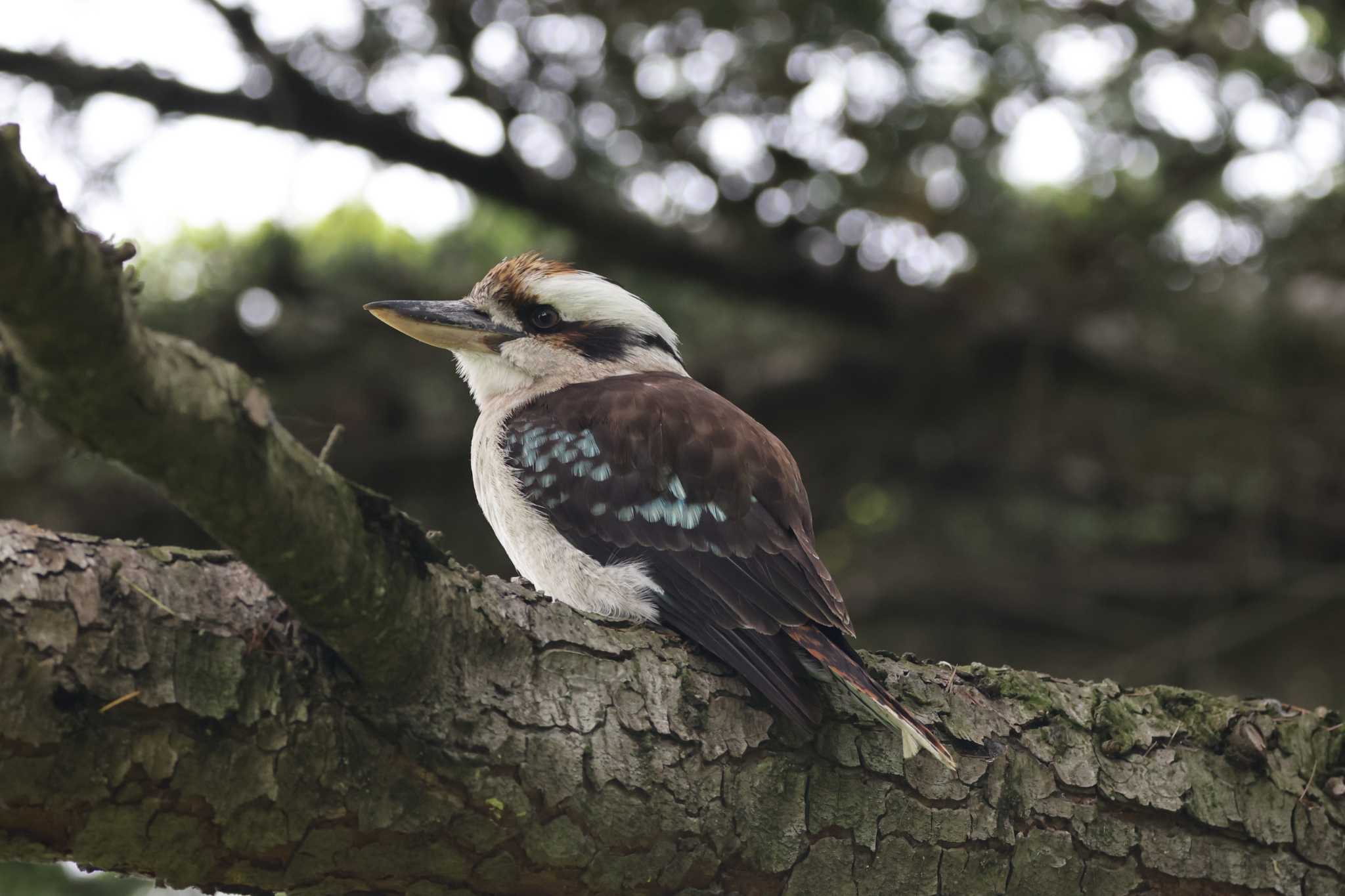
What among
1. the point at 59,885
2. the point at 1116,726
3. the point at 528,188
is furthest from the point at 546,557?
the point at 528,188

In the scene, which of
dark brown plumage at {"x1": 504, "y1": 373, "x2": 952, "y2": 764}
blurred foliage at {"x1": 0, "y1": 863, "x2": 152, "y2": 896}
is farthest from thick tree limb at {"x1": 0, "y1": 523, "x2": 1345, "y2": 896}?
blurred foliage at {"x1": 0, "y1": 863, "x2": 152, "y2": 896}

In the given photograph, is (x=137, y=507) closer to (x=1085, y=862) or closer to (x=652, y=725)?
(x=652, y=725)

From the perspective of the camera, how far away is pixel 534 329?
4.36 m

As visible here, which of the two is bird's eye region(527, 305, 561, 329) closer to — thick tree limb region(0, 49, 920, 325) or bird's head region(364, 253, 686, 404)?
bird's head region(364, 253, 686, 404)

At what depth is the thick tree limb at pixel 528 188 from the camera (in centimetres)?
480

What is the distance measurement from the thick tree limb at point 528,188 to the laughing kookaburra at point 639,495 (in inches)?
42.6

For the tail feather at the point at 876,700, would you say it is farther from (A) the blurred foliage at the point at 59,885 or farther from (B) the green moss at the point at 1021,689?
(A) the blurred foliage at the point at 59,885

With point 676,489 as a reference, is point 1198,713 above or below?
above

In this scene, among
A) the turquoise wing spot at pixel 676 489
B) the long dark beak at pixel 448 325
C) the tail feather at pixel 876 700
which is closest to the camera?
the tail feather at pixel 876 700

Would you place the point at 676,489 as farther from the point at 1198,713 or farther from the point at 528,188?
the point at 528,188

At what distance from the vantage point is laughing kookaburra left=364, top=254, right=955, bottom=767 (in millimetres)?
2924

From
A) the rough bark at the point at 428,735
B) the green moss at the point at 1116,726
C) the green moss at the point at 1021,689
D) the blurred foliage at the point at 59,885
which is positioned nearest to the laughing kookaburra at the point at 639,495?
the rough bark at the point at 428,735

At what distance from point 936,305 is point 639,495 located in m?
3.16

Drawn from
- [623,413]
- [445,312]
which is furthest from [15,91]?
[623,413]
